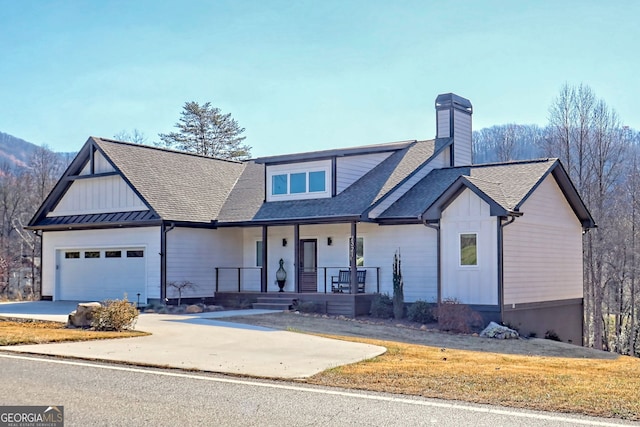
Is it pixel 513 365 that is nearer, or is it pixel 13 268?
pixel 513 365

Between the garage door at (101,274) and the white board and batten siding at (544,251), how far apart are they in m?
12.6

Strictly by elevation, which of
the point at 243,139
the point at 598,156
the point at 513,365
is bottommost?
the point at 513,365

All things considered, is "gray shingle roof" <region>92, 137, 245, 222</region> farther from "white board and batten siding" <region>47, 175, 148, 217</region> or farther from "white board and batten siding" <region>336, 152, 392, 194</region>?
"white board and batten siding" <region>336, 152, 392, 194</region>

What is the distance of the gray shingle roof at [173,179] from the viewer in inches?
1077

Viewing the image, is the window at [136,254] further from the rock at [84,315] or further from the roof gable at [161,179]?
the rock at [84,315]

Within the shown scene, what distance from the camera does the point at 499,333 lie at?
2078 centimetres

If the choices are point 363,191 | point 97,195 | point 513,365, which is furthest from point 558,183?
point 97,195

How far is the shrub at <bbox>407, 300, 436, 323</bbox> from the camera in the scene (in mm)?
22906

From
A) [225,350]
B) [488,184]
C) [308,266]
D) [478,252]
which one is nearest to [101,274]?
[308,266]

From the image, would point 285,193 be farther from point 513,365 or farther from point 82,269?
point 513,365

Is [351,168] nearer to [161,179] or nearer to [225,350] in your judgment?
[161,179]

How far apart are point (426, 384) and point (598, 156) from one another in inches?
1243

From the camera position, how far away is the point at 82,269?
29547mm

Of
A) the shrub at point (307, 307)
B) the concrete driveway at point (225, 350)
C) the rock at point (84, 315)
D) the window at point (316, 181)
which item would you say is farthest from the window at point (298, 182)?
the rock at point (84, 315)
